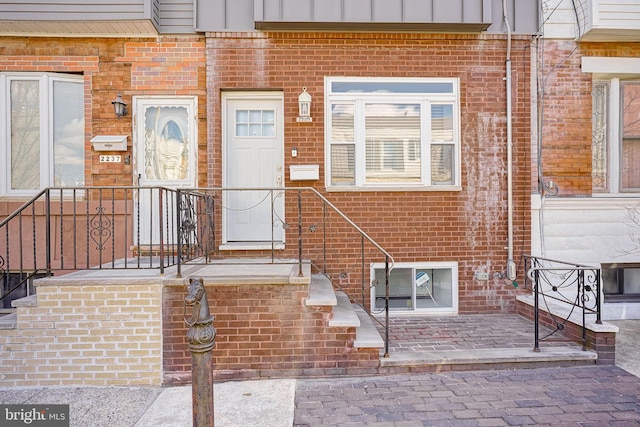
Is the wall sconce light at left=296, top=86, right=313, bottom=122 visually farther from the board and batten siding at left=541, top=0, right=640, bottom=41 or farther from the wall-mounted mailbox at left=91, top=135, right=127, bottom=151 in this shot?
the board and batten siding at left=541, top=0, right=640, bottom=41

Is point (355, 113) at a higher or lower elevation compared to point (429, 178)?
higher

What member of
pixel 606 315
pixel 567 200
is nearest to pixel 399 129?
pixel 567 200

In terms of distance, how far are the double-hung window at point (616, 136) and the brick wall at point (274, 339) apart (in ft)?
16.3

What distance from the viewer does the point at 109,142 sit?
5512 millimetres

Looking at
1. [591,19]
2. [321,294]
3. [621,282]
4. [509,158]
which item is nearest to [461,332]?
[321,294]

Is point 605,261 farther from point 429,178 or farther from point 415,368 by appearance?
point 415,368

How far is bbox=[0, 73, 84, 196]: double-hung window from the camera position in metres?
5.67

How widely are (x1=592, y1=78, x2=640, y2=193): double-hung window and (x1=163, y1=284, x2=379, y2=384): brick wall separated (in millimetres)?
4961

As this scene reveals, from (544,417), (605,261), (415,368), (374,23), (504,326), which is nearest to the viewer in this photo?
(544,417)

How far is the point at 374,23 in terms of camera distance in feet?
17.9

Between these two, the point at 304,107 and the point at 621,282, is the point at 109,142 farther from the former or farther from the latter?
the point at 621,282

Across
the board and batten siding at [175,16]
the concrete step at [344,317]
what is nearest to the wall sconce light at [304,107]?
the board and batten siding at [175,16]

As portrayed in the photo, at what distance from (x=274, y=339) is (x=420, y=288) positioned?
8.76 ft

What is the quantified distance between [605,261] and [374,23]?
493 cm
